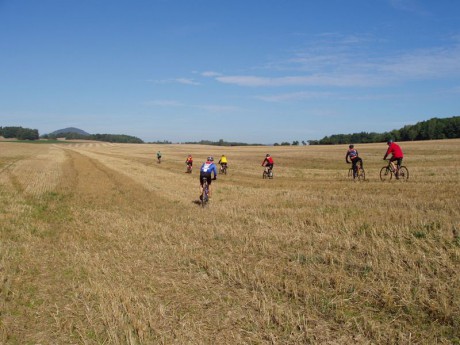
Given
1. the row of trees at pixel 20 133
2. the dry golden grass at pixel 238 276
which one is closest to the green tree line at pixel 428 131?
the dry golden grass at pixel 238 276

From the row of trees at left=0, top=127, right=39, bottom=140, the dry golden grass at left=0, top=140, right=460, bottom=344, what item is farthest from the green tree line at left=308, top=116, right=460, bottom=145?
the row of trees at left=0, top=127, right=39, bottom=140

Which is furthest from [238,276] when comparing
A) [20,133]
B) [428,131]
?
[20,133]

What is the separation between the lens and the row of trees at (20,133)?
179 m

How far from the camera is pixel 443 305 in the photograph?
514 cm

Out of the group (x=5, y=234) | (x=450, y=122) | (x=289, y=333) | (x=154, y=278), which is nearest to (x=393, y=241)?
(x=289, y=333)

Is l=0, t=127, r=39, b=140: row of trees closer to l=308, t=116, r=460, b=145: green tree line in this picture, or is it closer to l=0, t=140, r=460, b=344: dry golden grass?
l=308, t=116, r=460, b=145: green tree line

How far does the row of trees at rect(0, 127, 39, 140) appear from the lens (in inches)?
7057

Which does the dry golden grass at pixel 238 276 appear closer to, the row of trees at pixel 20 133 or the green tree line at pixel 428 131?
the green tree line at pixel 428 131

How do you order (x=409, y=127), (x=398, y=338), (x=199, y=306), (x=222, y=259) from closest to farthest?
(x=398, y=338), (x=199, y=306), (x=222, y=259), (x=409, y=127)

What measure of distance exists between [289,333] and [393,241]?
14.5ft

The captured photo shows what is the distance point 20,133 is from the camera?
591 feet

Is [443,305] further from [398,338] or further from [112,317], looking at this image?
[112,317]

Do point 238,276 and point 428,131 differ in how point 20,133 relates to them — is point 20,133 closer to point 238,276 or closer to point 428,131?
point 428,131

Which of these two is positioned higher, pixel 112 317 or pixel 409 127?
pixel 409 127
